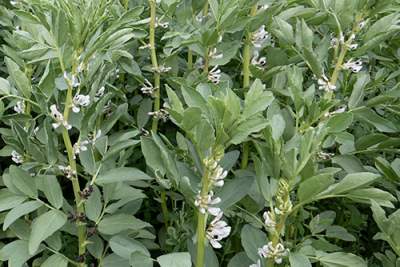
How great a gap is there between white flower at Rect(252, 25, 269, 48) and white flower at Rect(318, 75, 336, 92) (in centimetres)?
19

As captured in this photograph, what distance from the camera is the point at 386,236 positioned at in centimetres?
114

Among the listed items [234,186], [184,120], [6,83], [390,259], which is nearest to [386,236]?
[390,259]

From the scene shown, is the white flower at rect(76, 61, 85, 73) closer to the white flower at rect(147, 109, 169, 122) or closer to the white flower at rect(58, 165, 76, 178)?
the white flower at rect(58, 165, 76, 178)

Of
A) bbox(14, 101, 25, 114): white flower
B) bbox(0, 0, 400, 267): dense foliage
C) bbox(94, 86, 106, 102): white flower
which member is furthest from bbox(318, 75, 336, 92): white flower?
bbox(14, 101, 25, 114): white flower

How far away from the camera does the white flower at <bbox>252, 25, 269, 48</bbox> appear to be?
1450mm

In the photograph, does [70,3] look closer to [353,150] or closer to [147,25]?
[147,25]

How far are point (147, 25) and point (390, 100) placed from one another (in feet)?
1.96

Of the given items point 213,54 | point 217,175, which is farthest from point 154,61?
point 217,175

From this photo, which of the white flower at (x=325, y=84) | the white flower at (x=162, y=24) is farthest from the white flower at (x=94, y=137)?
the white flower at (x=325, y=84)

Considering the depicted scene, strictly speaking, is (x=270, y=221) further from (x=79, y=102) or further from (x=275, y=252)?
(x=79, y=102)

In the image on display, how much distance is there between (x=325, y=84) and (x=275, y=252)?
426 mm

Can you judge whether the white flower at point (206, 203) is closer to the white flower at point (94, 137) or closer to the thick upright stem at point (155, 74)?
the white flower at point (94, 137)

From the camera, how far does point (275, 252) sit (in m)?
1.06

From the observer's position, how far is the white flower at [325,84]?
1.32m
